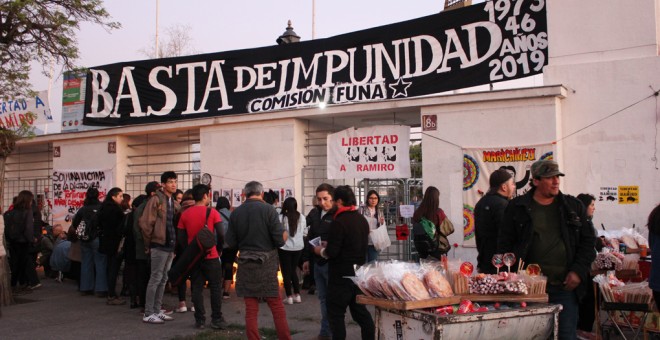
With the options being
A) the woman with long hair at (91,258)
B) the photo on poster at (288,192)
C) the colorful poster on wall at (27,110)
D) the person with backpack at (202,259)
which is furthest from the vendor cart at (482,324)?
the colorful poster on wall at (27,110)

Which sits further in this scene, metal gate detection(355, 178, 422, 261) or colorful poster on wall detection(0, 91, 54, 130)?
colorful poster on wall detection(0, 91, 54, 130)

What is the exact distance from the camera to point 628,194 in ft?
35.9

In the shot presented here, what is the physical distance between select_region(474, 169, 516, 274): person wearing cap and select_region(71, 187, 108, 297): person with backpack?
22.9ft

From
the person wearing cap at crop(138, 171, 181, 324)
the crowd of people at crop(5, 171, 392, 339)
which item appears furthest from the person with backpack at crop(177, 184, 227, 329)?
the person wearing cap at crop(138, 171, 181, 324)

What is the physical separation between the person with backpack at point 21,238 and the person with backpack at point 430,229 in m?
7.44

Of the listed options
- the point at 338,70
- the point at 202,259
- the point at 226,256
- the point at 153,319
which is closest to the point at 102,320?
the point at 153,319

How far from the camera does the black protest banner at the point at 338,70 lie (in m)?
12.2

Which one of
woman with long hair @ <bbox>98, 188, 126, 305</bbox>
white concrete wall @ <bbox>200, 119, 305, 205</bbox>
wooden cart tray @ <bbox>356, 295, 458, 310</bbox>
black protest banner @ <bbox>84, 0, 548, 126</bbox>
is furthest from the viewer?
white concrete wall @ <bbox>200, 119, 305, 205</bbox>

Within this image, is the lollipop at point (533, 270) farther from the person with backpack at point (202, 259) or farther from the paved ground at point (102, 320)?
the person with backpack at point (202, 259)

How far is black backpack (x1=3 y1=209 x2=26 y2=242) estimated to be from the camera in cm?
1132

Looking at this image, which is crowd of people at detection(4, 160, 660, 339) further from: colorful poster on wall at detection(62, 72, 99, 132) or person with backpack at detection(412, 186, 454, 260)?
colorful poster on wall at detection(62, 72, 99, 132)

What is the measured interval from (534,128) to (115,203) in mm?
7668

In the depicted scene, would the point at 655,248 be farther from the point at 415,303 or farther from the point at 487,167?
the point at 487,167

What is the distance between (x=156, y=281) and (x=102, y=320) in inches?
46.0
